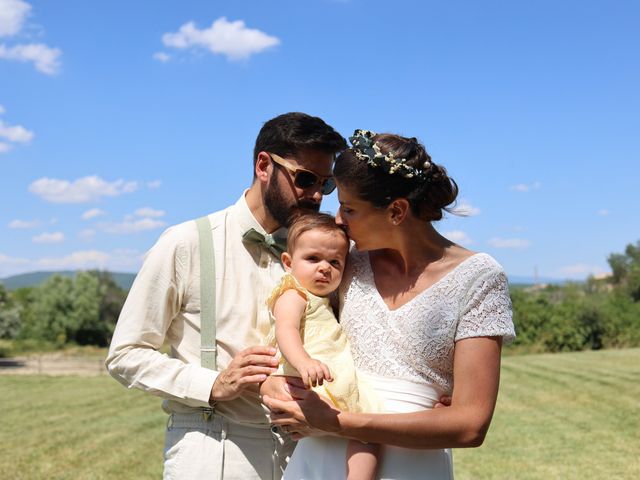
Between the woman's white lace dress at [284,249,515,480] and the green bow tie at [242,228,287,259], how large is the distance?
1.95ft

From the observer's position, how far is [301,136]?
340cm

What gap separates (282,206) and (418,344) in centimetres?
95

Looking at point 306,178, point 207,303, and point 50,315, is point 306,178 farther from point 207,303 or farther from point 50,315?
point 50,315

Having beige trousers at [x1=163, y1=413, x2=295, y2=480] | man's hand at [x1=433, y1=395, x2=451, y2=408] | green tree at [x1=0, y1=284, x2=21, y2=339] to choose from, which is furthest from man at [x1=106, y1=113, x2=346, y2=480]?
green tree at [x1=0, y1=284, x2=21, y2=339]

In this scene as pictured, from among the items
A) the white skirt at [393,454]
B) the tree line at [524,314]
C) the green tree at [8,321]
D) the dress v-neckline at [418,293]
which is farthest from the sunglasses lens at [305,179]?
the green tree at [8,321]

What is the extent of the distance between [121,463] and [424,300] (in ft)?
37.0

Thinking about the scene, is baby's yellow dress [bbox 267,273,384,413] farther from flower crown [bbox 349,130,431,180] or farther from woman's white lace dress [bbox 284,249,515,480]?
flower crown [bbox 349,130,431,180]

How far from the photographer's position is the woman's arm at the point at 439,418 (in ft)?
8.53

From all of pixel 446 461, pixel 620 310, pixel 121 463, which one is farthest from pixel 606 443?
pixel 620 310

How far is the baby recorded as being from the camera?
2707mm

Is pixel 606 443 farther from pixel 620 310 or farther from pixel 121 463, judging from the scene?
pixel 620 310

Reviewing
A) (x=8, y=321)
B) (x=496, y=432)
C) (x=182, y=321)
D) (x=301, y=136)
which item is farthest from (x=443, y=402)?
(x=8, y=321)

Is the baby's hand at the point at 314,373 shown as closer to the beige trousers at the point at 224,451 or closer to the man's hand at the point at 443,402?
the man's hand at the point at 443,402

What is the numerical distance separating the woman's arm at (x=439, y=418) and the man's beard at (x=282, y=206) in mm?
944
